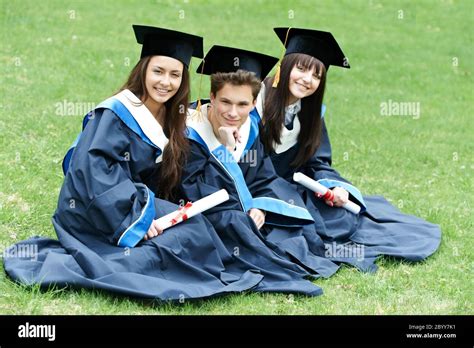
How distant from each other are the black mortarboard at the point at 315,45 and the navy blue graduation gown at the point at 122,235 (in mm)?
1398

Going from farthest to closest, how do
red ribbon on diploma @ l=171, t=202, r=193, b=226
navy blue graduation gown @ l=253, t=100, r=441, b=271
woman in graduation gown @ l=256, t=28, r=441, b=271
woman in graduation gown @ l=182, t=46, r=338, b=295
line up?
woman in graduation gown @ l=256, t=28, r=441, b=271 < navy blue graduation gown @ l=253, t=100, r=441, b=271 < woman in graduation gown @ l=182, t=46, r=338, b=295 < red ribbon on diploma @ l=171, t=202, r=193, b=226

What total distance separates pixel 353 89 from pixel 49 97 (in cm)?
483

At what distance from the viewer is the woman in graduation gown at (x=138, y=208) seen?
15.2 feet

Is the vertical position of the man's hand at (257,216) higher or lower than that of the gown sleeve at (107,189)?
lower

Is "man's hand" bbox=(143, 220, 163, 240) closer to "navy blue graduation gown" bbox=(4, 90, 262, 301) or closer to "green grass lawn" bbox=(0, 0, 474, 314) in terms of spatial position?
"navy blue graduation gown" bbox=(4, 90, 262, 301)

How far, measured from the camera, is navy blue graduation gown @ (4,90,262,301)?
4.62m

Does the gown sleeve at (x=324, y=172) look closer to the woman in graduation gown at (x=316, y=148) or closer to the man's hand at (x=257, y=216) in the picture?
the woman in graduation gown at (x=316, y=148)

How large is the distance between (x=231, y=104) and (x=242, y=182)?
1.80 ft

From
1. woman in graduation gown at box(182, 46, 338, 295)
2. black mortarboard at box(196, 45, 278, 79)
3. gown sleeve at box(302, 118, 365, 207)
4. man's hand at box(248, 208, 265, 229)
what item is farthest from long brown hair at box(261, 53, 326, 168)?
man's hand at box(248, 208, 265, 229)

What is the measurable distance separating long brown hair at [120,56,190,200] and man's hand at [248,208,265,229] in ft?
1.96

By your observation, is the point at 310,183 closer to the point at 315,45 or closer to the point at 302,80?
the point at 302,80

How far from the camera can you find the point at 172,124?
530 centimetres

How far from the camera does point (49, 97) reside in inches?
367

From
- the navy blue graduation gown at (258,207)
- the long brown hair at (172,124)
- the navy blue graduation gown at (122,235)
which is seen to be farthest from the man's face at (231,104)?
the navy blue graduation gown at (122,235)
